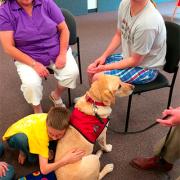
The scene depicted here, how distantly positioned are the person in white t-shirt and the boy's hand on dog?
27.4 inches

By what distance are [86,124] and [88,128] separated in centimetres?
3

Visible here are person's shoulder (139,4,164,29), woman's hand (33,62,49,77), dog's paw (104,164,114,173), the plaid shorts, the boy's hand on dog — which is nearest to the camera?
the boy's hand on dog

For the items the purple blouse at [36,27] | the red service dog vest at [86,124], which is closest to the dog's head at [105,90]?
the red service dog vest at [86,124]

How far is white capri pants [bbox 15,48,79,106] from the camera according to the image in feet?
6.83

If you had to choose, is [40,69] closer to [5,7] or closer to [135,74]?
[5,7]

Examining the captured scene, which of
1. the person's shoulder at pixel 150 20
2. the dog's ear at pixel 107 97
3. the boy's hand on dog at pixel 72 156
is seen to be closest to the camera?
the boy's hand on dog at pixel 72 156

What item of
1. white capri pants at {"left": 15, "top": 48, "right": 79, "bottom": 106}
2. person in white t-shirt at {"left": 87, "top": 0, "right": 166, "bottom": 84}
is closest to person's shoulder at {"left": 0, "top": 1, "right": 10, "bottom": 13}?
white capri pants at {"left": 15, "top": 48, "right": 79, "bottom": 106}

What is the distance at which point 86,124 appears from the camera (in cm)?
163

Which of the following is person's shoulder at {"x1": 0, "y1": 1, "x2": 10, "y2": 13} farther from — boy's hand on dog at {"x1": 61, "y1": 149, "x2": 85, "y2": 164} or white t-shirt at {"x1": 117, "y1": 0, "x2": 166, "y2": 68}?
boy's hand on dog at {"x1": 61, "y1": 149, "x2": 85, "y2": 164}

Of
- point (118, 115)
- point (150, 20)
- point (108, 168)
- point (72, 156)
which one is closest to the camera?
point (72, 156)

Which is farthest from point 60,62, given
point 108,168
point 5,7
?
point 108,168

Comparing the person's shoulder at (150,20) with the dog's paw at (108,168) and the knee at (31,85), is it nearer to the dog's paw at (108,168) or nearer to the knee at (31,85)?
the knee at (31,85)

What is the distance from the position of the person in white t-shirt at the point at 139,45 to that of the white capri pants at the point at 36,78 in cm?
21

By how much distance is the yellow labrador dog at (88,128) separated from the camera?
5.06ft
